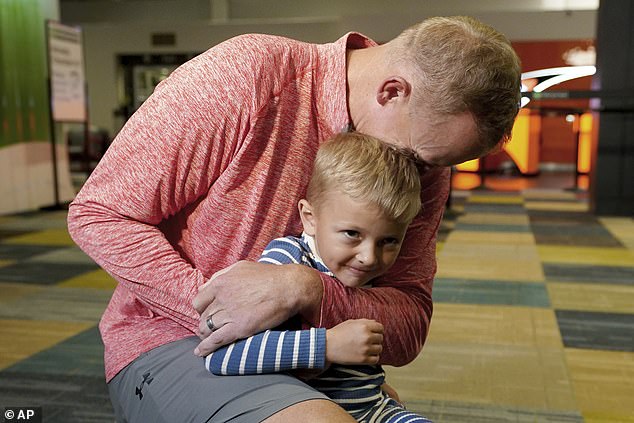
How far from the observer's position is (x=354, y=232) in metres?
1.20

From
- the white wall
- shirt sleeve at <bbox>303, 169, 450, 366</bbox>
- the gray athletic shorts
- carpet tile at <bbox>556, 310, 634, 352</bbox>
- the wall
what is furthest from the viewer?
the white wall

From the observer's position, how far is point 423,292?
1.40 meters

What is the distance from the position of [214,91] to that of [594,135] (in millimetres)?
6297

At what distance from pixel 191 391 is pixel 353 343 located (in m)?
0.28

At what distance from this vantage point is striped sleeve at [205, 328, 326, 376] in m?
1.08

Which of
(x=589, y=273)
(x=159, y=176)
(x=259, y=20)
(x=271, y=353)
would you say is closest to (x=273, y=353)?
(x=271, y=353)

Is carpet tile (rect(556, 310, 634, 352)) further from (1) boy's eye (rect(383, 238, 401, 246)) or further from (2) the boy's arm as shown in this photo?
(2) the boy's arm

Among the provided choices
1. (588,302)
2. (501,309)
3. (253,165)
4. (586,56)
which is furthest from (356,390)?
(586,56)

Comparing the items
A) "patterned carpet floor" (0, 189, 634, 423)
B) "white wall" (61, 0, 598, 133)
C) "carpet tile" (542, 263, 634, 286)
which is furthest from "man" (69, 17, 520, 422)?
"white wall" (61, 0, 598, 133)

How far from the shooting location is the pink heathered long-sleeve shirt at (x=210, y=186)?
44.4 inches

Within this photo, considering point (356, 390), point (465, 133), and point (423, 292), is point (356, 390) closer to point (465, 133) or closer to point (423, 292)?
point (423, 292)

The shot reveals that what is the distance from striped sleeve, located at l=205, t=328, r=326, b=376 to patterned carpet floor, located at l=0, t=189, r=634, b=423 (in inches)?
44.4

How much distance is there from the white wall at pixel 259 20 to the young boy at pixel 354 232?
38.7 ft

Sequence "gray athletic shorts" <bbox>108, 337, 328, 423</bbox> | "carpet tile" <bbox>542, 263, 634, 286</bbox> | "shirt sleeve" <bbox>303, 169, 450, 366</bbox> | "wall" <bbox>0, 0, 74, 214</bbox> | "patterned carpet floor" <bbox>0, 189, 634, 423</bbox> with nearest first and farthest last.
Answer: "gray athletic shorts" <bbox>108, 337, 328, 423</bbox>, "shirt sleeve" <bbox>303, 169, 450, 366</bbox>, "patterned carpet floor" <bbox>0, 189, 634, 423</bbox>, "carpet tile" <bbox>542, 263, 634, 286</bbox>, "wall" <bbox>0, 0, 74, 214</bbox>
